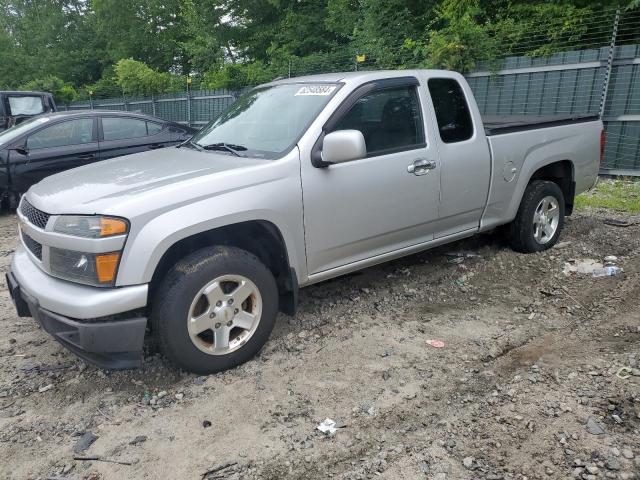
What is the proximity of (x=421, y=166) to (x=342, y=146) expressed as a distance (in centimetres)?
Result: 95

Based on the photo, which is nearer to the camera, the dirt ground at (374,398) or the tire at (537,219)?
the dirt ground at (374,398)

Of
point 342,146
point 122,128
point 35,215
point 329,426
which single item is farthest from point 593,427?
point 122,128

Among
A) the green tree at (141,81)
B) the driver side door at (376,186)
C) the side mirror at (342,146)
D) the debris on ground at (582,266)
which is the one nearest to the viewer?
the side mirror at (342,146)

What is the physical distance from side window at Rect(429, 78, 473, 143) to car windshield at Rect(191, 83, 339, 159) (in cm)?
100

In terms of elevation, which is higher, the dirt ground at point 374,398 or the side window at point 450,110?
the side window at point 450,110

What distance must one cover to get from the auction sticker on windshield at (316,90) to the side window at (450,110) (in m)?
0.97

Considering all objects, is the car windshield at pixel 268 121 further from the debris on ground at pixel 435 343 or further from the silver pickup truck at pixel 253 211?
the debris on ground at pixel 435 343

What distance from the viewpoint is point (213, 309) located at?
10.4ft

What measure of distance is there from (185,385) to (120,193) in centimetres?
124

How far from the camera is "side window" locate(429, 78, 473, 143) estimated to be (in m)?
4.30

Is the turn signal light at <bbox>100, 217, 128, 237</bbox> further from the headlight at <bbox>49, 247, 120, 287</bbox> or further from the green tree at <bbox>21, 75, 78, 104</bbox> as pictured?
the green tree at <bbox>21, 75, 78, 104</bbox>

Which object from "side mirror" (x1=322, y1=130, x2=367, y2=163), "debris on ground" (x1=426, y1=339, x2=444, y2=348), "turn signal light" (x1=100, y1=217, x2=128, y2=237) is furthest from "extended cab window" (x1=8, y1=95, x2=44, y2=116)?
"debris on ground" (x1=426, y1=339, x2=444, y2=348)

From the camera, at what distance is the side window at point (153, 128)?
8555mm

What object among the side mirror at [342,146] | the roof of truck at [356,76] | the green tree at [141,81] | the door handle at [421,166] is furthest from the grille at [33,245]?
the green tree at [141,81]
